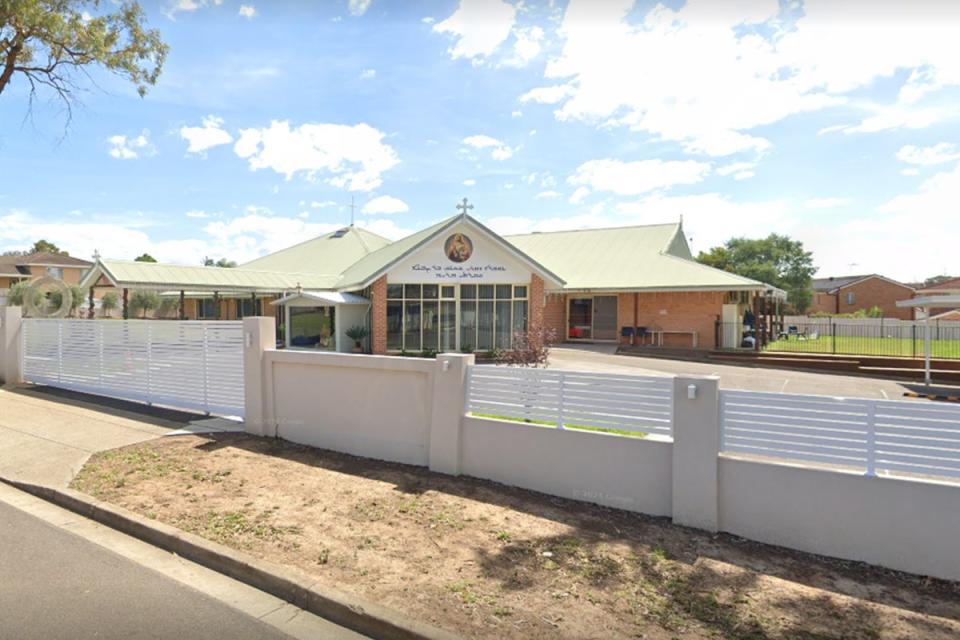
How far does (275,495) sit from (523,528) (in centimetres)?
274

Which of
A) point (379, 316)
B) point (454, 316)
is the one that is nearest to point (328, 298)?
point (379, 316)

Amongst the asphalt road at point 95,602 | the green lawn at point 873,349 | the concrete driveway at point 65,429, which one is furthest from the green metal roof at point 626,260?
the asphalt road at point 95,602

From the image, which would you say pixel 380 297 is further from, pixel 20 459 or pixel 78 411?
pixel 20 459

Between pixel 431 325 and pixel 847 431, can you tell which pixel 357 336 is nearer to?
pixel 431 325

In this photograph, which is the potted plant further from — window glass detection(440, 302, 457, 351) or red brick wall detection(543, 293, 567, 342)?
red brick wall detection(543, 293, 567, 342)

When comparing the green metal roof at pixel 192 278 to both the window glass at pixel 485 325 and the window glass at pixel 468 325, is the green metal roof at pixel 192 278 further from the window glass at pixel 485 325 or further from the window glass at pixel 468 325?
the window glass at pixel 485 325

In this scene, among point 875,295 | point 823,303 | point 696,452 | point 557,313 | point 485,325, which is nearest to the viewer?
point 696,452

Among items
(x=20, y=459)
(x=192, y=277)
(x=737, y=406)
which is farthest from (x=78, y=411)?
(x=192, y=277)

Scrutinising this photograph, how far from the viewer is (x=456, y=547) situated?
468 centimetres

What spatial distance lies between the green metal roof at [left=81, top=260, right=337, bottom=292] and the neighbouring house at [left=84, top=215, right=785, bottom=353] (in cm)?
5

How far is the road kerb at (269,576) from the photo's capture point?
11.7 feet

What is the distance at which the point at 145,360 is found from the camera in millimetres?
10492

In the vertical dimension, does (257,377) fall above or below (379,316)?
below

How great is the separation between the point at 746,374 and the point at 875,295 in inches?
2084
